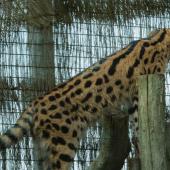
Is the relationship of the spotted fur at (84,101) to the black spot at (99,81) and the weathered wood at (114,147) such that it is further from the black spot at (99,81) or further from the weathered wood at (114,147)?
the weathered wood at (114,147)

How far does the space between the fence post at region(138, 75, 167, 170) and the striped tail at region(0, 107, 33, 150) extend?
1.85 metres

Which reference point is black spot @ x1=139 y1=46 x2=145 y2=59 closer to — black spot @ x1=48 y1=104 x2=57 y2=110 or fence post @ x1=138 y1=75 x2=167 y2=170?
black spot @ x1=48 y1=104 x2=57 y2=110

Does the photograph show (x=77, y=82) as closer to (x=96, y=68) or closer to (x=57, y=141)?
(x=96, y=68)

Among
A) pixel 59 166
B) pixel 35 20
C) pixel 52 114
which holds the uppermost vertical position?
pixel 35 20

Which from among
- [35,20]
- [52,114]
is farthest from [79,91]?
[35,20]

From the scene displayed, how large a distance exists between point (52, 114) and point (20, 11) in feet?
4.10

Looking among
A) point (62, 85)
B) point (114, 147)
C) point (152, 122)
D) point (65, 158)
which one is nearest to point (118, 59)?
point (62, 85)

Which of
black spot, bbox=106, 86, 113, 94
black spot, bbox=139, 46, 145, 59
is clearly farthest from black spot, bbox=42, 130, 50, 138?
black spot, bbox=139, 46, 145, 59

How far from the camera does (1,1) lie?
23.4ft

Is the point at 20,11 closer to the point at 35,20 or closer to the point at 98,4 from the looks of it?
the point at 35,20

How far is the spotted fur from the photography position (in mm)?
6379

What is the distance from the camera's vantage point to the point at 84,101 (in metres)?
6.76

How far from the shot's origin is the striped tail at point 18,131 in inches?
243

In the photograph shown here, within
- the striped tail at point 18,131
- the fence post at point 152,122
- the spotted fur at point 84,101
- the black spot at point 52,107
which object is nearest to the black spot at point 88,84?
the spotted fur at point 84,101
